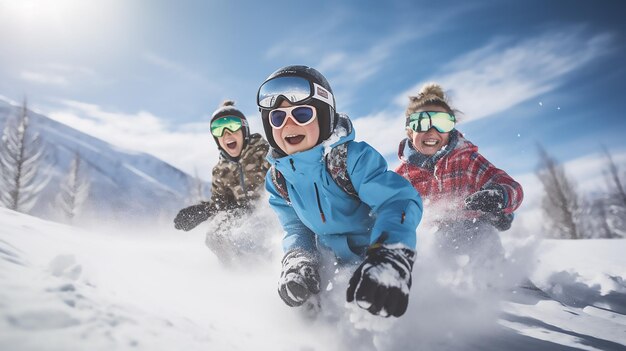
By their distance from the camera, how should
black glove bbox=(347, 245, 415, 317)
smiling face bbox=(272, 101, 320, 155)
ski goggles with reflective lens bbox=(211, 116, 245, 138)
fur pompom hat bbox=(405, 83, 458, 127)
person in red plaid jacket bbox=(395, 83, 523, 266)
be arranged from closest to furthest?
black glove bbox=(347, 245, 415, 317), smiling face bbox=(272, 101, 320, 155), person in red plaid jacket bbox=(395, 83, 523, 266), fur pompom hat bbox=(405, 83, 458, 127), ski goggles with reflective lens bbox=(211, 116, 245, 138)

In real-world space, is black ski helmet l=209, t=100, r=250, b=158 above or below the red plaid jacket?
above

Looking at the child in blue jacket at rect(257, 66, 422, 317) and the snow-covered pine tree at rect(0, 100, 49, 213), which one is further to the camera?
the snow-covered pine tree at rect(0, 100, 49, 213)

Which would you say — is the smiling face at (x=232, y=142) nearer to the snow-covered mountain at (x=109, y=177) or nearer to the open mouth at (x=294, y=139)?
the open mouth at (x=294, y=139)

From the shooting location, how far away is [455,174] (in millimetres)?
3271

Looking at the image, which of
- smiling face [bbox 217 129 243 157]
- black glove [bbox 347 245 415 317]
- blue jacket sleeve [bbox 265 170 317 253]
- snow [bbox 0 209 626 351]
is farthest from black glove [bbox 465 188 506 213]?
smiling face [bbox 217 129 243 157]

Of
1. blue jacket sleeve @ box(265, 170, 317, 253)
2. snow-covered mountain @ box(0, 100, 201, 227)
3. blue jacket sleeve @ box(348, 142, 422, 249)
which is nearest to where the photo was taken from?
blue jacket sleeve @ box(348, 142, 422, 249)

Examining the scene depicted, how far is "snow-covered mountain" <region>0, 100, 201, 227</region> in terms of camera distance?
33500 millimetres

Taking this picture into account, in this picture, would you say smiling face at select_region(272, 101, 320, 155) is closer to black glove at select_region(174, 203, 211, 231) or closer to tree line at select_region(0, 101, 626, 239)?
black glove at select_region(174, 203, 211, 231)

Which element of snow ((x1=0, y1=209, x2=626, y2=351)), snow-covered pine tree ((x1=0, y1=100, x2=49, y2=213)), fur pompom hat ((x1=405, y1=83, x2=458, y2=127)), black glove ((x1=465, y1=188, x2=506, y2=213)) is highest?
snow-covered pine tree ((x1=0, y1=100, x2=49, y2=213))

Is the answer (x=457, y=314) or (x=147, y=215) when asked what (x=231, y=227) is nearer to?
(x=457, y=314)

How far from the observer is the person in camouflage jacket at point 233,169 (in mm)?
4012

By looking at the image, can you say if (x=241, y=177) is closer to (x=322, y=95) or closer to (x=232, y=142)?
(x=232, y=142)

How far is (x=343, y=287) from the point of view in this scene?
188 centimetres

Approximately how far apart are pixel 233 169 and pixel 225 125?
583mm
